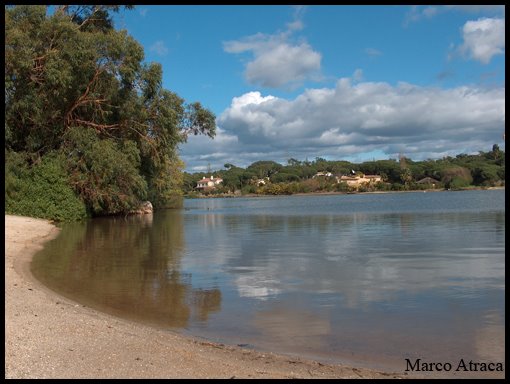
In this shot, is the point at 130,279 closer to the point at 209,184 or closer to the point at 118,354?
the point at 118,354

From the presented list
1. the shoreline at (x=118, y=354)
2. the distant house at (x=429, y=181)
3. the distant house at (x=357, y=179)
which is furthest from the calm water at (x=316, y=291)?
the distant house at (x=357, y=179)

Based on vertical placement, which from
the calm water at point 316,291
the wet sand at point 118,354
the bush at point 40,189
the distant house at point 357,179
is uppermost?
the distant house at point 357,179

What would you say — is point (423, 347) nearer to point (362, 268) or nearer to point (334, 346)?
point (334, 346)

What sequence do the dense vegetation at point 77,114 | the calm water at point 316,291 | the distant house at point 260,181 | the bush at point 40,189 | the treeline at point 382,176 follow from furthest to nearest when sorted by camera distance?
the distant house at point 260,181
the treeline at point 382,176
the bush at point 40,189
the dense vegetation at point 77,114
the calm water at point 316,291

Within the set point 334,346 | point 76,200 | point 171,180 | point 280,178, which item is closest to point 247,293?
point 334,346

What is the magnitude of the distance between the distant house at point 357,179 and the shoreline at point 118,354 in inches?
5984

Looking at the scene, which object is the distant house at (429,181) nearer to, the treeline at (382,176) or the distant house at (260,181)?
the treeline at (382,176)

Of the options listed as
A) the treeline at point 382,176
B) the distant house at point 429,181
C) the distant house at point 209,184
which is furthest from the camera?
the distant house at point 209,184

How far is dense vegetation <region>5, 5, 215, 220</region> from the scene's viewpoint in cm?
3094

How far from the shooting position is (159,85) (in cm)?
3731

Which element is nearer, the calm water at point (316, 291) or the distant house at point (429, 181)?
the calm water at point (316, 291)

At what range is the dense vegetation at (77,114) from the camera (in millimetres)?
30938

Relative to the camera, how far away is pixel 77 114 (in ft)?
120

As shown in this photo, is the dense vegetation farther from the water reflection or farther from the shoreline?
the shoreline
